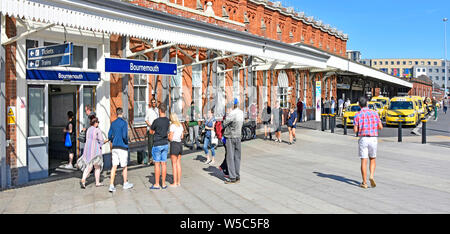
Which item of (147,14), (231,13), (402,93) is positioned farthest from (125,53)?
(402,93)

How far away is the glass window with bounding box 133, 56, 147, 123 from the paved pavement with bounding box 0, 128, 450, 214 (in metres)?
2.79

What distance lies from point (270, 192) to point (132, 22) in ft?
16.3

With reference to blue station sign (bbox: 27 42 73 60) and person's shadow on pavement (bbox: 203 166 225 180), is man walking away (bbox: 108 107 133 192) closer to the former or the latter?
blue station sign (bbox: 27 42 73 60)

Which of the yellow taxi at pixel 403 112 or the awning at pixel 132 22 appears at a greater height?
the awning at pixel 132 22

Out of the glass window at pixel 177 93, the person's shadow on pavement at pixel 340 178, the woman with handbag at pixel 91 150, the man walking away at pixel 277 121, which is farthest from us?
the man walking away at pixel 277 121

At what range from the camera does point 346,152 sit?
47.3ft

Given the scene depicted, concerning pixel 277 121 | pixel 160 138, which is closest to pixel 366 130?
pixel 160 138

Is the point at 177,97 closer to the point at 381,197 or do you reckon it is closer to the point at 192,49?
the point at 192,49

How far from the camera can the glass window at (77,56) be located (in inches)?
427

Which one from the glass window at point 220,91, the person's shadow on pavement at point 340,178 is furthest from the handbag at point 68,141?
the glass window at point 220,91

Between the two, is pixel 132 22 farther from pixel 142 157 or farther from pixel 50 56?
pixel 142 157

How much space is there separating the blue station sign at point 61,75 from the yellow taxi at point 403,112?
18945mm

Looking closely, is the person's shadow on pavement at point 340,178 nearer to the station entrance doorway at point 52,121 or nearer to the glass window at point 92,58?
the station entrance doorway at point 52,121

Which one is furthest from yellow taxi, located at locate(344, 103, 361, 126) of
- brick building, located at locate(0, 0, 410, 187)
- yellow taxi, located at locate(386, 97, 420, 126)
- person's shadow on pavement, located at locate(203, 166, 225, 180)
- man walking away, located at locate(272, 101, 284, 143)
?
person's shadow on pavement, located at locate(203, 166, 225, 180)
